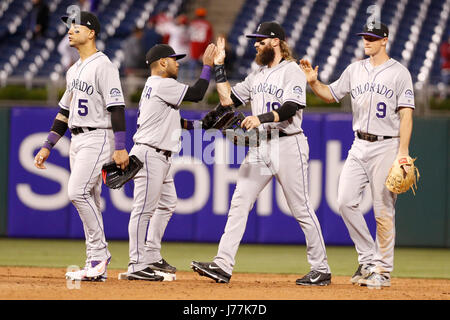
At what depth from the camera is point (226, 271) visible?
5.65 metres

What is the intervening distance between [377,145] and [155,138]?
156 cm

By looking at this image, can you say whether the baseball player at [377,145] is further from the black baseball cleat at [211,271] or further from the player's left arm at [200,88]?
the player's left arm at [200,88]

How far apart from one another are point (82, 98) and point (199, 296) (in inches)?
66.0

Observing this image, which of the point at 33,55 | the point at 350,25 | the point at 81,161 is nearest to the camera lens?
the point at 81,161

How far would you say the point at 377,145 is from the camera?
5.79 meters

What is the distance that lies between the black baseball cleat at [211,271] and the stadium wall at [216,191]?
12.4 ft

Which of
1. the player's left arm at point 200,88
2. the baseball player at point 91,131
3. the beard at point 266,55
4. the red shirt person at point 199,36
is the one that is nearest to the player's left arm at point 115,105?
the baseball player at point 91,131

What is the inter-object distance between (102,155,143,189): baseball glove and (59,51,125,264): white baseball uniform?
0.24 feet

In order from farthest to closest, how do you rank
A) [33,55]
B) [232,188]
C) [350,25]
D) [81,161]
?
[350,25]
[33,55]
[232,188]
[81,161]

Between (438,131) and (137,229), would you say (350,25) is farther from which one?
(137,229)

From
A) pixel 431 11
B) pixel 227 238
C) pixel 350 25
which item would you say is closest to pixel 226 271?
pixel 227 238

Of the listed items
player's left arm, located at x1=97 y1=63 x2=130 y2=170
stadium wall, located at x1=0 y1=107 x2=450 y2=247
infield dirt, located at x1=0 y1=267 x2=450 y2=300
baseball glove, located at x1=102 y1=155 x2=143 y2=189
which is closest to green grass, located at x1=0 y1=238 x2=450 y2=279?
stadium wall, located at x1=0 y1=107 x2=450 y2=247

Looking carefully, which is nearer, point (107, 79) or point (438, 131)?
point (107, 79)

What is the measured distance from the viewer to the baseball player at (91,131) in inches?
221
